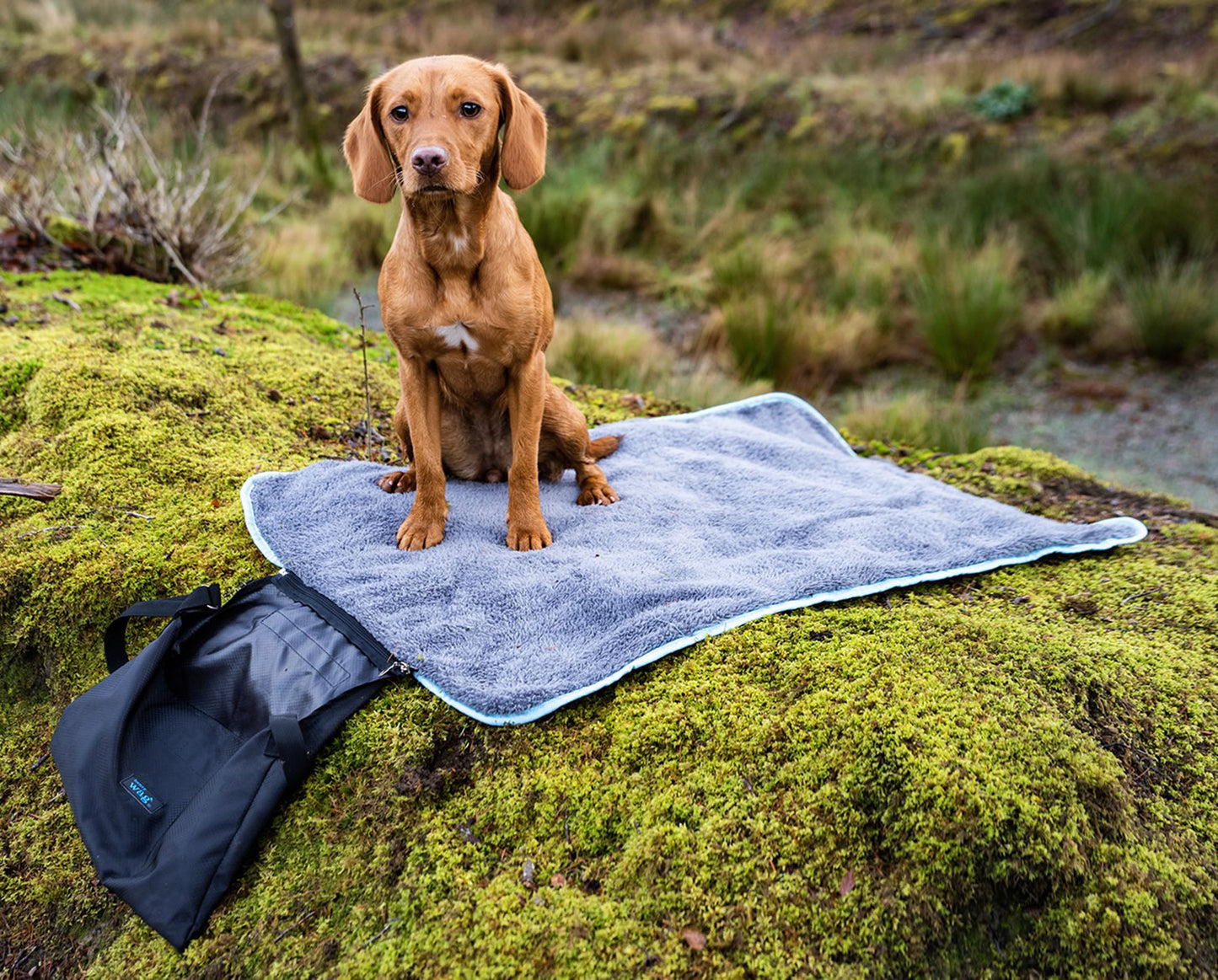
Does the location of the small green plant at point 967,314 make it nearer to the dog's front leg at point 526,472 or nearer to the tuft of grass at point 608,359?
the tuft of grass at point 608,359

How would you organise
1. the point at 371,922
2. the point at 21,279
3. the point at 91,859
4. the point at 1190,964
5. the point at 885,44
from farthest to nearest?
the point at 885,44 < the point at 21,279 < the point at 91,859 < the point at 371,922 < the point at 1190,964

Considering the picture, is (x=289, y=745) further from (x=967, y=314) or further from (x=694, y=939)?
(x=967, y=314)

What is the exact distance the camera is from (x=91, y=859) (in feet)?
6.67

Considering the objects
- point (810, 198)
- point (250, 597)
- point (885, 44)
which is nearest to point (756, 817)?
point (250, 597)

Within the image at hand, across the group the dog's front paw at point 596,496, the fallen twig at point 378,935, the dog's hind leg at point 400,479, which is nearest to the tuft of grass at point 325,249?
the dog's hind leg at point 400,479

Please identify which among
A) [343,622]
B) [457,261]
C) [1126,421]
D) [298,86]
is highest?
[457,261]

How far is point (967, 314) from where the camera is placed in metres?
6.86

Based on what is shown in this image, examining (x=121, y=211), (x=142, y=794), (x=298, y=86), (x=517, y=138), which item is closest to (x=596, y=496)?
(x=517, y=138)

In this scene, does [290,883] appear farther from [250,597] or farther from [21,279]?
[21,279]

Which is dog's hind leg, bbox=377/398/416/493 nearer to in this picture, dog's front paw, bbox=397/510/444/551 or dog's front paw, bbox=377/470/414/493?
dog's front paw, bbox=377/470/414/493

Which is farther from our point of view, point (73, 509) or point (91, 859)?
point (73, 509)

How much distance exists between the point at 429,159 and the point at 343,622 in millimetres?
1284

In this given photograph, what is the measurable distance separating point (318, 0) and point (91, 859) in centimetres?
2219

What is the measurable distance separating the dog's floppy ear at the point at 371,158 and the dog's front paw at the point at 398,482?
98cm
